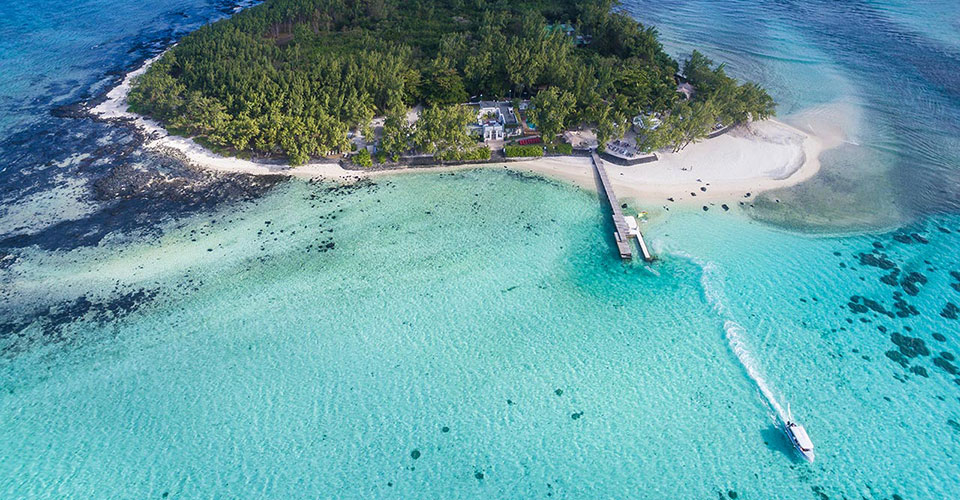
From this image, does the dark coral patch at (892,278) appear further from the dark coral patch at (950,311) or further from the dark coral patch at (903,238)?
the dark coral patch at (903,238)

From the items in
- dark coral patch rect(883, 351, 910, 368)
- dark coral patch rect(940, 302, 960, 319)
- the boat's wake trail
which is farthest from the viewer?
dark coral patch rect(940, 302, 960, 319)

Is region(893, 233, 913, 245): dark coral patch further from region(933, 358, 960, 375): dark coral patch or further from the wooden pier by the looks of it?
the wooden pier

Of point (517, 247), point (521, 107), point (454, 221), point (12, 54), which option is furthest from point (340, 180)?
point (12, 54)

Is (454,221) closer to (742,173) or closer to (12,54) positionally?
(742,173)

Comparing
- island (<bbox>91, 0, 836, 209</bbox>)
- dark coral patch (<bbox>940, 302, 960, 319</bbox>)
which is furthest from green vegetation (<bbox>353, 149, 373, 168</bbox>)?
dark coral patch (<bbox>940, 302, 960, 319</bbox>)

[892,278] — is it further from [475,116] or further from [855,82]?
[855,82]

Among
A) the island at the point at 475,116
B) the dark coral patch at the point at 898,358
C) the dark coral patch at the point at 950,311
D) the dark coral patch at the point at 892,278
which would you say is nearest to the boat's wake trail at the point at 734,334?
the island at the point at 475,116
